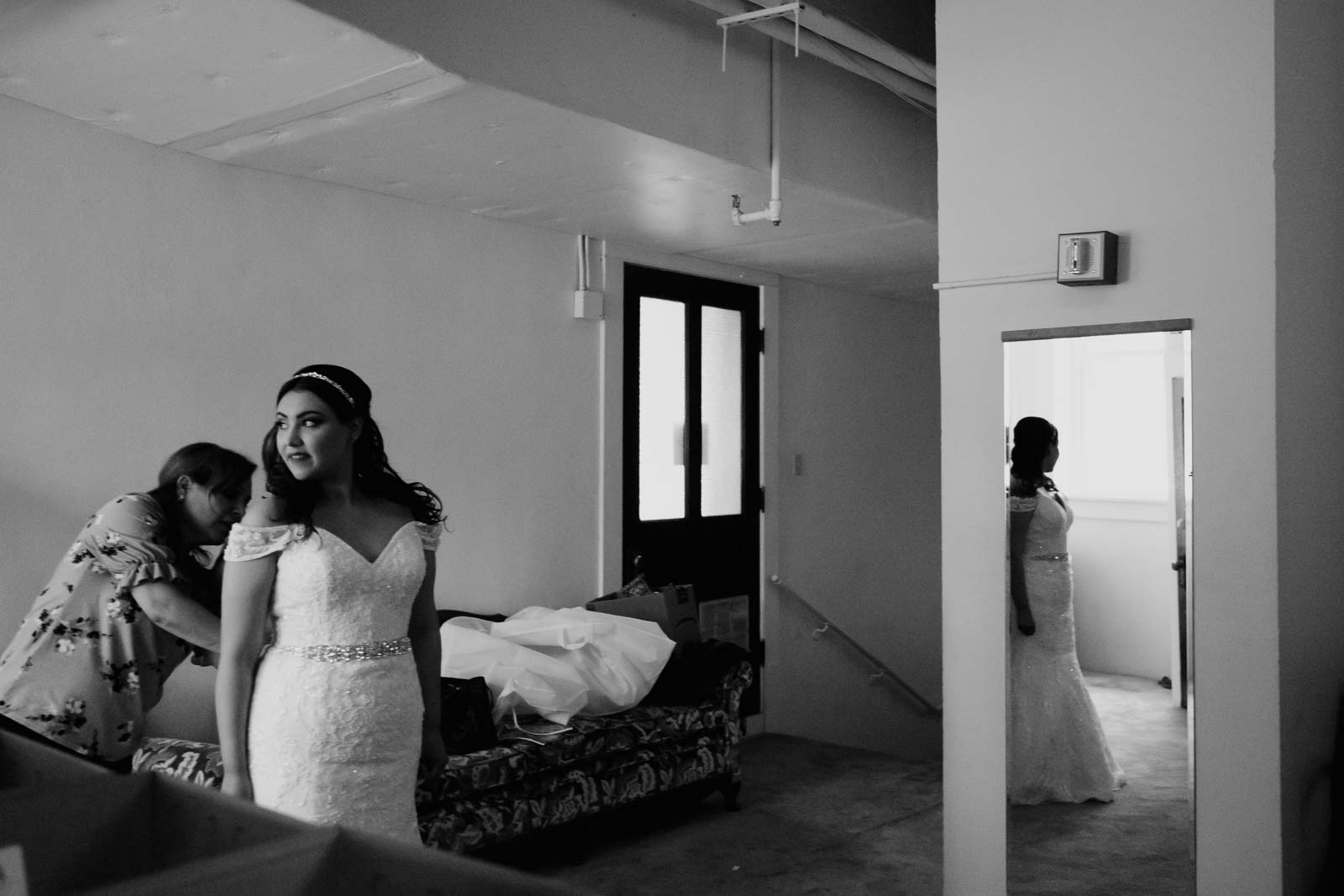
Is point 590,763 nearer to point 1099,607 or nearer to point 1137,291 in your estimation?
point 1099,607

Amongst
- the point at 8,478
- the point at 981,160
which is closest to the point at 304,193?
the point at 8,478

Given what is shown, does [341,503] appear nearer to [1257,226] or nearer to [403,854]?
[403,854]

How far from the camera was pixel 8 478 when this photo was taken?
11.1 ft

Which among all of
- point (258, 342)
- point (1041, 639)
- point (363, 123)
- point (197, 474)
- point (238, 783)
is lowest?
point (238, 783)

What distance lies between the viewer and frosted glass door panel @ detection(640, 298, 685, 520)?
564 centimetres

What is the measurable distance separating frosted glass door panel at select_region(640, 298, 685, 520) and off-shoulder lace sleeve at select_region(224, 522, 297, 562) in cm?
342

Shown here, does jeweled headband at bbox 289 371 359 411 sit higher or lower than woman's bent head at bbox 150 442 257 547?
higher

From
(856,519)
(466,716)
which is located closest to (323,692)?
(466,716)

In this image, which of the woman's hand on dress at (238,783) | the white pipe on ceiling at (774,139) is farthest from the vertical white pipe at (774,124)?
the woman's hand on dress at (238,783)

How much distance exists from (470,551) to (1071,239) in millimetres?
2729

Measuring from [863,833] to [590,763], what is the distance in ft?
3.67

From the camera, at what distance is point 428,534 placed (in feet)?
8.20

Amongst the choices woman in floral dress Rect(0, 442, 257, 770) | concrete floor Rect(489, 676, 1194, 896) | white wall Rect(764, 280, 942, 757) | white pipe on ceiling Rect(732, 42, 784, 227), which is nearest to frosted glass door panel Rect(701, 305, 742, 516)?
white wall Rect(764, 280, 942, 757)

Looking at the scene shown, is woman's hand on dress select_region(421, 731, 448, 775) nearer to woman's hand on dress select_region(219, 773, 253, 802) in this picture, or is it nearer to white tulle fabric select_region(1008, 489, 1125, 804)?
woman's hand on dress select_region(219, 773, 253, 802)
